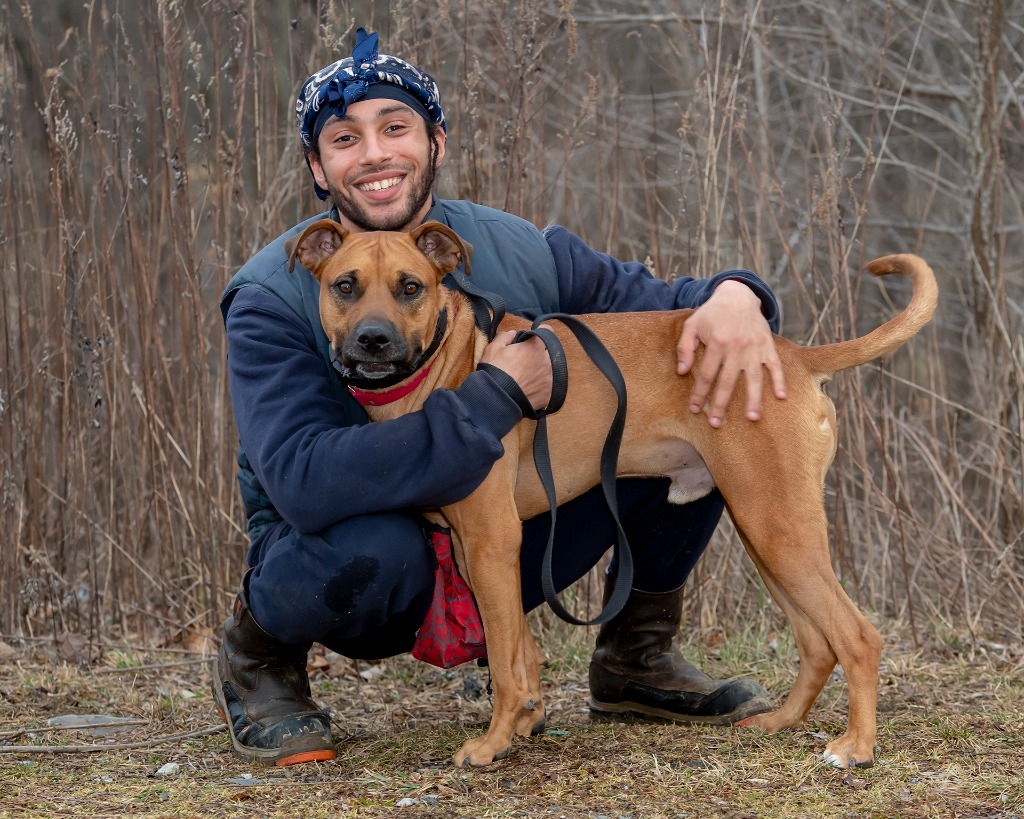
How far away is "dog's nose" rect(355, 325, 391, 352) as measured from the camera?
3183 millimetres

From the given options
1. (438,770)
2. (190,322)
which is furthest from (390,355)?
(190,322)

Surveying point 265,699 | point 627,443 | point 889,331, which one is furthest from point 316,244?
point 889,331

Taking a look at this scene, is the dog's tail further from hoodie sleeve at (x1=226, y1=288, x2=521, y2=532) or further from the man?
hoodie sleeve at (x1=226, y1=288, x2=521, y2=532)

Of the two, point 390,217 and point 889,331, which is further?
point 390,217

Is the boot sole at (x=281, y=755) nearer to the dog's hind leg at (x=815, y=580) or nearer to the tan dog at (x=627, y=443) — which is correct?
the tan dog at (x=627, y=443)

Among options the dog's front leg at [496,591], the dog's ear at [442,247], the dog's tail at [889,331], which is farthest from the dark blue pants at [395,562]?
the dog's ear at [442,247]

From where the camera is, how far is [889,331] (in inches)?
131

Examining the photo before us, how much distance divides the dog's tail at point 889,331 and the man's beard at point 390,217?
1.34 m

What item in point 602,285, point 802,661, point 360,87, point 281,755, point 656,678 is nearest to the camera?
point 281,755

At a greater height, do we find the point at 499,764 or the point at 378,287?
the point at 378,287

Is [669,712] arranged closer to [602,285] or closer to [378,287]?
[602,285]

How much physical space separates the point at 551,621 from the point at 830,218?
6.73 ft

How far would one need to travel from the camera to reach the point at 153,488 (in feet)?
15.9

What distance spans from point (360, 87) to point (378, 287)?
2.42 ft
